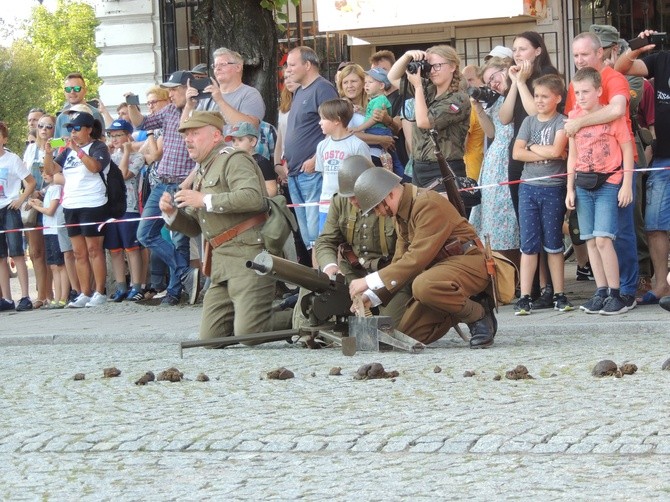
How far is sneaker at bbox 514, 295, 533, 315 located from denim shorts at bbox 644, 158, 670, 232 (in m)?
1.20

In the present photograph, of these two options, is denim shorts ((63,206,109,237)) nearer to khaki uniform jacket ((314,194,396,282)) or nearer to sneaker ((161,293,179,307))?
sneaker ((161,293,179,307))

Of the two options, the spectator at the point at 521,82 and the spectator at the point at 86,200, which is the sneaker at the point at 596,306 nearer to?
the spectator at the point at 521,82

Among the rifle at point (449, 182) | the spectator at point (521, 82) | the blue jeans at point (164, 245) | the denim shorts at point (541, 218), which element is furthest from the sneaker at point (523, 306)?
the blue jeans at point (164, 245)

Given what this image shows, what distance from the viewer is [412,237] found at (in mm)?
9336

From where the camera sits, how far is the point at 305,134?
12867 millimetres

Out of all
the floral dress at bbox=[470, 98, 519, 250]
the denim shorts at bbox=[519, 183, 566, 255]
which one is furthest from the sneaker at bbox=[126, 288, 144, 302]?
the denim shorts at bbox=[519, 183, 566, 255]

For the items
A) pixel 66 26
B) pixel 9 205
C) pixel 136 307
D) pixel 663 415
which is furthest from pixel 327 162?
pixel 66 26

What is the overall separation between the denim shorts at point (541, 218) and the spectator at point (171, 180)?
373cm

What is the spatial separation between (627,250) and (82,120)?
604 cm

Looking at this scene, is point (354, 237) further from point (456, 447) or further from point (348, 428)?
point (456, 447)

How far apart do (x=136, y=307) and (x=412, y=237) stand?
18.5 feet

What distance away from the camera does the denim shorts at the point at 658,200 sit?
11.6 metres

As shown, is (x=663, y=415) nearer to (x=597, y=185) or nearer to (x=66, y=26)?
(x=597, y=185)

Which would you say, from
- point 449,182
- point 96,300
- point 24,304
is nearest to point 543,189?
point 449,182
